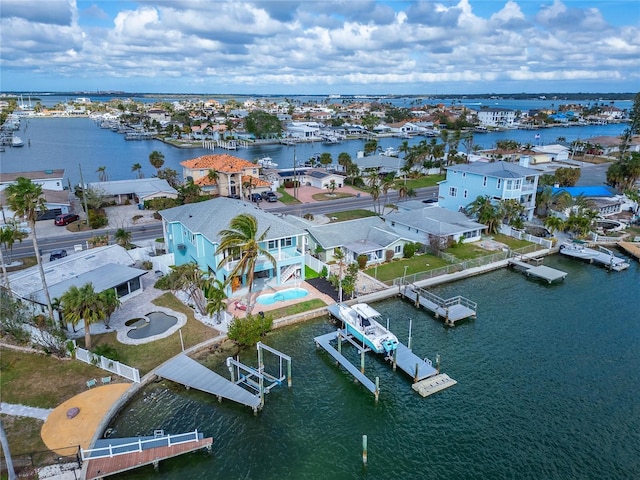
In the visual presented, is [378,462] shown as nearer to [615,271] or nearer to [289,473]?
[289,473]

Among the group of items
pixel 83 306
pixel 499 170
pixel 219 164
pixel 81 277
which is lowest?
pixel 81 277

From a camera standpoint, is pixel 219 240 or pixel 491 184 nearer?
pixel 219 240

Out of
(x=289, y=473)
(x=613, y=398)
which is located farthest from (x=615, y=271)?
(x=289, y=473)

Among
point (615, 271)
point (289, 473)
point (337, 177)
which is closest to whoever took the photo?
point (289, 473)

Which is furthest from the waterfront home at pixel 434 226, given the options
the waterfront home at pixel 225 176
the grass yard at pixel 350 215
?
the waterfront home at pixel 225 176

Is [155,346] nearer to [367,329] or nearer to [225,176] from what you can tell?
[367,329]

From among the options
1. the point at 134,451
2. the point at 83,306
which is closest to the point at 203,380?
the point at 134,451

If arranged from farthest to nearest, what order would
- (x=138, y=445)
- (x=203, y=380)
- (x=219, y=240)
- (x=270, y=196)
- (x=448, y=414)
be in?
(x=270, y=196), (x=219, y=240), (x=203, y=380), (x=448, y=414), (x=138, y=445)
